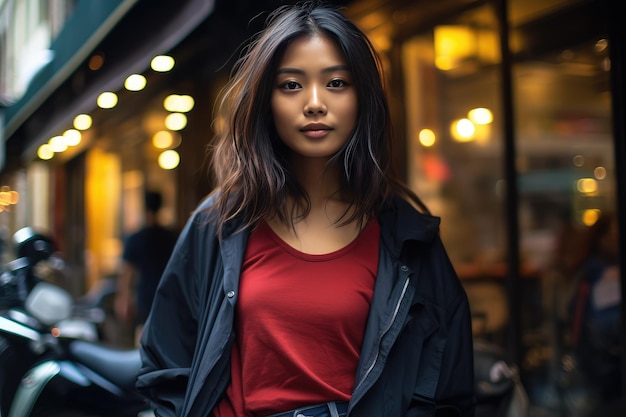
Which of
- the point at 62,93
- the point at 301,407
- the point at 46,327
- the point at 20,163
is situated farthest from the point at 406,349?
the point at 20,163

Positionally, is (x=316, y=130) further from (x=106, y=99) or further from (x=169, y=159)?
(x=169, y=159)

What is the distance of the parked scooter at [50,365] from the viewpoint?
11.9 feet

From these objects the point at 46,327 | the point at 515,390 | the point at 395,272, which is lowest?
the point at 515,390

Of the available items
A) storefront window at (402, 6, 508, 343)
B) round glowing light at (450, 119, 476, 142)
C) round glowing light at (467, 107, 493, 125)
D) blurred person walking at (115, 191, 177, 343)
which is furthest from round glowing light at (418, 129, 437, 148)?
blurred person walking at (115, 191, 177, 343)

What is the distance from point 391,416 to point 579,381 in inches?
158

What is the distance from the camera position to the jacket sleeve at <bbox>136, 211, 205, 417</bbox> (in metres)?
2.06

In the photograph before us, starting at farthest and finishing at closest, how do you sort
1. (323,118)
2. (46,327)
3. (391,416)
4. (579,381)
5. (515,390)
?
(579,381) < (46,327) < (515,390) < (323,118) < (391,416)

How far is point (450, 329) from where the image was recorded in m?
2.08

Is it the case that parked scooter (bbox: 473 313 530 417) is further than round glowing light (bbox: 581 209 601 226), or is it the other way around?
round glowing light (bbox: 581 209 601 226)

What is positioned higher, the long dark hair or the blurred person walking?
the long dark hair

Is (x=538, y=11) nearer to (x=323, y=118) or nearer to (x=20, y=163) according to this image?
(x=323, y=118)

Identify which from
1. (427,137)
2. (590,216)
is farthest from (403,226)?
(427,137)

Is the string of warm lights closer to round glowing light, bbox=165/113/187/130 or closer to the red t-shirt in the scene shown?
round glowing light, bbox=165/113/187/130

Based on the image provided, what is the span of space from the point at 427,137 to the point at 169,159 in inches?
147
